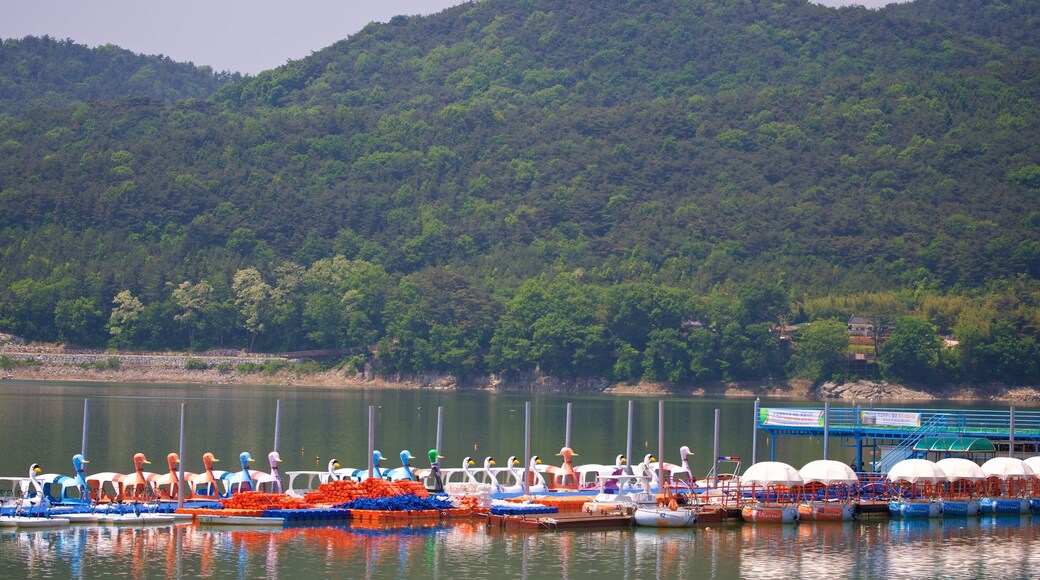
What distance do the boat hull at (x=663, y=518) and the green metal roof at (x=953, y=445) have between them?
13.3 metres

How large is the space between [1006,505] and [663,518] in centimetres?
→ 1445

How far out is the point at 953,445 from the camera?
2475 inches

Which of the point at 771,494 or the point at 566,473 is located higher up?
the point at 566,473

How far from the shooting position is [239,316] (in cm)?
18638

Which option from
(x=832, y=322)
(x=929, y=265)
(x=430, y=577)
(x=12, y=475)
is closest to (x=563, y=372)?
(x=832, y=322)

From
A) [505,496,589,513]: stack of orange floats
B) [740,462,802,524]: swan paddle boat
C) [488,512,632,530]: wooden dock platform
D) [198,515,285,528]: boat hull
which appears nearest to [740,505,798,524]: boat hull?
[740,462,802,524]: swan paddle boat

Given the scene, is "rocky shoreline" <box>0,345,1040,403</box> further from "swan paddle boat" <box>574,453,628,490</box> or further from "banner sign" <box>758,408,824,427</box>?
"swan paddle boat" <box>574,453,628,490</box>

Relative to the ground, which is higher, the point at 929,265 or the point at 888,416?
the point at 929,265

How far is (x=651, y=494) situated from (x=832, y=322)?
377 feet

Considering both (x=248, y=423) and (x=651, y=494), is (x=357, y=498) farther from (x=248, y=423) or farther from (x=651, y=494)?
(x=248, y=423)

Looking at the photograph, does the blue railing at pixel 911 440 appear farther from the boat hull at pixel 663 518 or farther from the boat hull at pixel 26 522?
the boat hull at pixel 26 522

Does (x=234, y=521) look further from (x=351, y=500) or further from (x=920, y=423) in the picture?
(x=920, y=423)

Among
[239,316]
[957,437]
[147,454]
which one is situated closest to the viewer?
[957,437]

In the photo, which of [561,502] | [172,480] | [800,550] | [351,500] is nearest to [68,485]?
[172,480]
